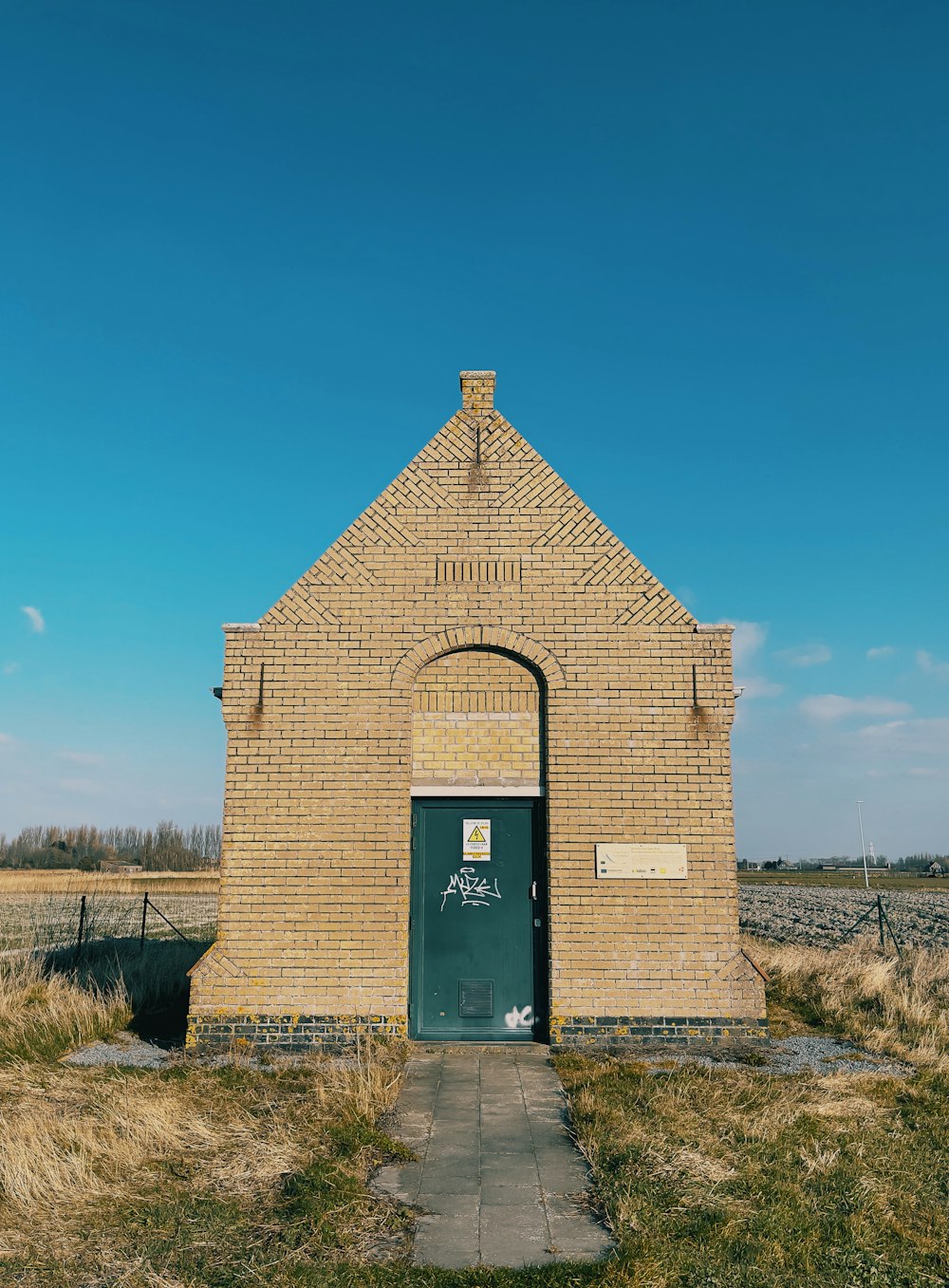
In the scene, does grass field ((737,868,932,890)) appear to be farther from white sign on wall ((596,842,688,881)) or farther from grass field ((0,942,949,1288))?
grass field ((0,942,949,1288))

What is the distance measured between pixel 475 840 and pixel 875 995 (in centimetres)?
580

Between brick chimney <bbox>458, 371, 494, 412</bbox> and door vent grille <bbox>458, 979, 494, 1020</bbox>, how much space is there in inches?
254

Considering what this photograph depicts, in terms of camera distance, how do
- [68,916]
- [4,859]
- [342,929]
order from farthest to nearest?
[4,859]
[68,916]
[342,929]

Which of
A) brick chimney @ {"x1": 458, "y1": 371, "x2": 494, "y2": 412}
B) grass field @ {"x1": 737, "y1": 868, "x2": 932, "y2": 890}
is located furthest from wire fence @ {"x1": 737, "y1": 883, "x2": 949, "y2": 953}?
grass field @ {"x1": 737, "y1": 868, "x2": 932, "y2": 890}

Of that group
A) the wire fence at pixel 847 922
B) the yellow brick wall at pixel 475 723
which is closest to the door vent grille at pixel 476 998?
the yellow brick wall at pixel 475 723

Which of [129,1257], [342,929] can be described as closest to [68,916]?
Answer: [342,929]

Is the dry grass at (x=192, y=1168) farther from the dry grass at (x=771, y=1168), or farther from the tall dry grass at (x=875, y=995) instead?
the tall dry grass at (x=875, y=995)

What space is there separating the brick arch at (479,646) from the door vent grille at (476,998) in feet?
10.5

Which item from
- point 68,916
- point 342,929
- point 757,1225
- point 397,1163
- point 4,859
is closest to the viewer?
point 757,1225

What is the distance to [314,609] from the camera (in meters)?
10.2

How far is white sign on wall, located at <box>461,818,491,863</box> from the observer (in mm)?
9898

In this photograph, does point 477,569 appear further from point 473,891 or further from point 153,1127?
point 153,1127

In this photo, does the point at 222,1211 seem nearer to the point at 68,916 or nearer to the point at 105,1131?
the point at 105,1131

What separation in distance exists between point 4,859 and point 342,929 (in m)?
85.4
